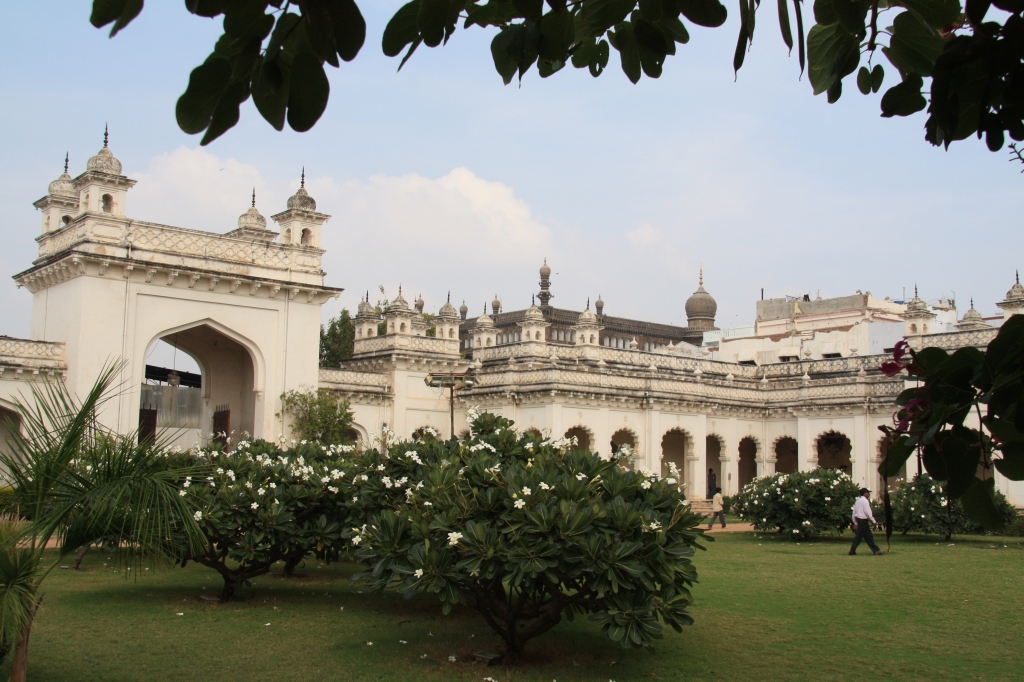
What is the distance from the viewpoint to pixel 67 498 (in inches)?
236

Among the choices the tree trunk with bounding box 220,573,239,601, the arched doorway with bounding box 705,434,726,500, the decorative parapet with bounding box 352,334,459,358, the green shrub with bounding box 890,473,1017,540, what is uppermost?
the decorative parapet with bounding box 352,334,459,358

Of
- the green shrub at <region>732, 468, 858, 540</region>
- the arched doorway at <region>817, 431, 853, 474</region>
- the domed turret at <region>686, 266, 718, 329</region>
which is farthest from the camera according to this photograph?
the domed turret at <region>686, 266, 718, 329</region>

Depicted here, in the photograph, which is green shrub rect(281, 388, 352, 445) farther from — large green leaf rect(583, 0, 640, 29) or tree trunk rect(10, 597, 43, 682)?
large green leaf rect(583, 0, 640, 29)

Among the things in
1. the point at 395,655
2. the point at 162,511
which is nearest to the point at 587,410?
the point at 395,655

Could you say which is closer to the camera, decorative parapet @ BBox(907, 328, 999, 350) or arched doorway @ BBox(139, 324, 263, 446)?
arched doorway @ BBox(139, 324, 263, 446)

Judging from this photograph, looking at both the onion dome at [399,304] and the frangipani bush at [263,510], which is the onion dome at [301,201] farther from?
A: the frangipani bush at [263,510]

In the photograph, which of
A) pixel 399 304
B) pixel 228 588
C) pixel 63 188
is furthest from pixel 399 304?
pixel 228 588

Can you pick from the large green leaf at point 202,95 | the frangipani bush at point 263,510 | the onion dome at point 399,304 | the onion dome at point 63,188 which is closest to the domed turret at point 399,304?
the onion dome at point 399,304

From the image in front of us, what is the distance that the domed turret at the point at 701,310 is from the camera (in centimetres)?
4750

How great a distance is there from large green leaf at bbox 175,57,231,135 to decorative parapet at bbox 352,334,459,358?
25132 millimetres

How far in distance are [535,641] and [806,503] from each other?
10456 mm

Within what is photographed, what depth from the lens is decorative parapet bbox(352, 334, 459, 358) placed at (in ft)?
89.9

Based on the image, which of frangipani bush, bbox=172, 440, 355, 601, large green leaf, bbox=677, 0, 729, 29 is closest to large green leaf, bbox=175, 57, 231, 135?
large green leaf, bbox=677, 0, 729, 29

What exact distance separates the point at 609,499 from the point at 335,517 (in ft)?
11.6
